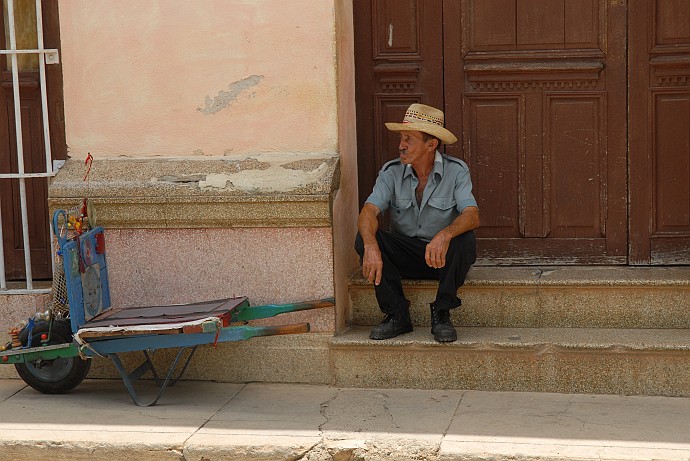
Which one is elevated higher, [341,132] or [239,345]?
[341,132]

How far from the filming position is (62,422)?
201 inches

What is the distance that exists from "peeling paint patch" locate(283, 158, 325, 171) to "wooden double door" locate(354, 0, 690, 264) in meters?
0.71

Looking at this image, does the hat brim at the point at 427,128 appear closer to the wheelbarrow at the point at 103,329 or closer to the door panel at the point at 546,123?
the door panel at the point at 546,123

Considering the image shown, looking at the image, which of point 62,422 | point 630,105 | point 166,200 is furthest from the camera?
point 630,105

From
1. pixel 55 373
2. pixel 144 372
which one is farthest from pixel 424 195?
pixel 55 373

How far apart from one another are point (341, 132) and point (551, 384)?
5.84 ft

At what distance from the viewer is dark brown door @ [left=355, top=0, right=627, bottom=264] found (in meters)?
6.04

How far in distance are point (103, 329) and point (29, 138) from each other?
175 centimetres

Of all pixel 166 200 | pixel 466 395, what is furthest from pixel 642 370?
pixel 166 200

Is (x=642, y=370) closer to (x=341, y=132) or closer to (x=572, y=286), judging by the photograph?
(x=572, y=286)

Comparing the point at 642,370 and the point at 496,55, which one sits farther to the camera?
the point at 496,55

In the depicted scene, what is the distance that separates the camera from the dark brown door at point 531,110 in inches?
238

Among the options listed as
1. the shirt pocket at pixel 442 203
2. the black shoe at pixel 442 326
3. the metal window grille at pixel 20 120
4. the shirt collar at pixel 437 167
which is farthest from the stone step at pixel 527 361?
the metal window grille at pixel 20 120

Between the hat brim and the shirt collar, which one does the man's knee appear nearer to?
the shirt collar
